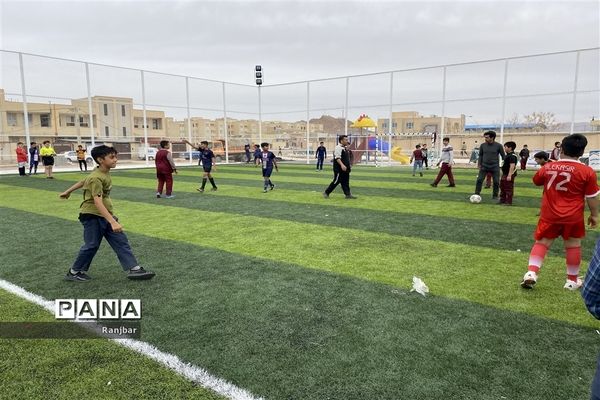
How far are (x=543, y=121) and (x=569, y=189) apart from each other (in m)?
25.8

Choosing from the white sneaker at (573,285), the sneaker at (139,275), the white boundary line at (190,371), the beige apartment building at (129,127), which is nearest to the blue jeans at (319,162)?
the beige apartment building at (129,127)

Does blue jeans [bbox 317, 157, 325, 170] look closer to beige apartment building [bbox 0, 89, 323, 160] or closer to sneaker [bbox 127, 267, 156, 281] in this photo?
beige apartment building [bbox 0, 89, 323, 160]

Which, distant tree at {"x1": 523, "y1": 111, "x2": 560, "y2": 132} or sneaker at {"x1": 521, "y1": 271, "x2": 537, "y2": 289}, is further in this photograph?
distant tree at {"x1": 523, "y1": 111, "x2": 560, "y2": 132}

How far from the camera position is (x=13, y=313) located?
4.36 meters

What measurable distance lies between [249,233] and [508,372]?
5666 mm

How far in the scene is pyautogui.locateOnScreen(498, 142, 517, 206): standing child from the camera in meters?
11.3

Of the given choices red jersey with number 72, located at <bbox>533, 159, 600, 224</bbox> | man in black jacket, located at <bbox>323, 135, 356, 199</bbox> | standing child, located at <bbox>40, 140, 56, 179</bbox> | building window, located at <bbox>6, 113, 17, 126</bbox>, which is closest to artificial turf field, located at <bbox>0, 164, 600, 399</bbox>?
red jersey with number 72, located at <bbox>533, 159, 600, 224</bbox>

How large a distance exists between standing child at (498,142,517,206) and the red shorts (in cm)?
672

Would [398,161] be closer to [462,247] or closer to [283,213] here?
[283,213]

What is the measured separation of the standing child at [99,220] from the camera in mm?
4984

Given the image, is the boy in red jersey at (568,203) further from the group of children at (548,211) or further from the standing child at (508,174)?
the standing child at (508,174)

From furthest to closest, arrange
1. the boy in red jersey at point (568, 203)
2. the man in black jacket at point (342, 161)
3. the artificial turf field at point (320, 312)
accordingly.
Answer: the man in black jacket at point (342, 161) < the boy in red jersey at point (568, 203) < the artificial turf field at point (320, 312)

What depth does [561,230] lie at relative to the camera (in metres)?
4.96

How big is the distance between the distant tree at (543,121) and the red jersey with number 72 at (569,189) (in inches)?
929
